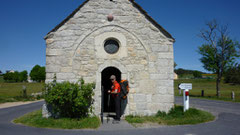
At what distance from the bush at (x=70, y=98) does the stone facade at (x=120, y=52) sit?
0.42 meters

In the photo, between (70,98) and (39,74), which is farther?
(39,74)

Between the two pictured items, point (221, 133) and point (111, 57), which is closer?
point (221, 133)

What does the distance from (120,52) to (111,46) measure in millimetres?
538

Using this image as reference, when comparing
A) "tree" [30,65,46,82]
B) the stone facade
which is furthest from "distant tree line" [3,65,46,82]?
the stone facade

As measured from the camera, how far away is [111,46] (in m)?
8.34

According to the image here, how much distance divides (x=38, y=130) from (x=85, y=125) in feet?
5.31

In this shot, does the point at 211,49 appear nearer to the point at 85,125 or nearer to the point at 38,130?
the point at 85,125

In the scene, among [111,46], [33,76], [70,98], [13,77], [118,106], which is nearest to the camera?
[70,98]

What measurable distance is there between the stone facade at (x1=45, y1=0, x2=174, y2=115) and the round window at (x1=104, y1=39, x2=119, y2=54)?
0.22 m

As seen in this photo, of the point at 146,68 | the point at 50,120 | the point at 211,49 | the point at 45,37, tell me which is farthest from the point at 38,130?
the point at 211,49

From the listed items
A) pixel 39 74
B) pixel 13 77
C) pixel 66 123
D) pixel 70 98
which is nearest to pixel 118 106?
pixel 70 98

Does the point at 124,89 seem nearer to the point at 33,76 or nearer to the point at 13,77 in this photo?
the point at 33,76

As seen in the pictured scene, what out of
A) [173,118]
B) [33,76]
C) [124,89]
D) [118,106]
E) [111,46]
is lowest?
[173,118]

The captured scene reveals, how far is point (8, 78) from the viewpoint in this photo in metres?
102
